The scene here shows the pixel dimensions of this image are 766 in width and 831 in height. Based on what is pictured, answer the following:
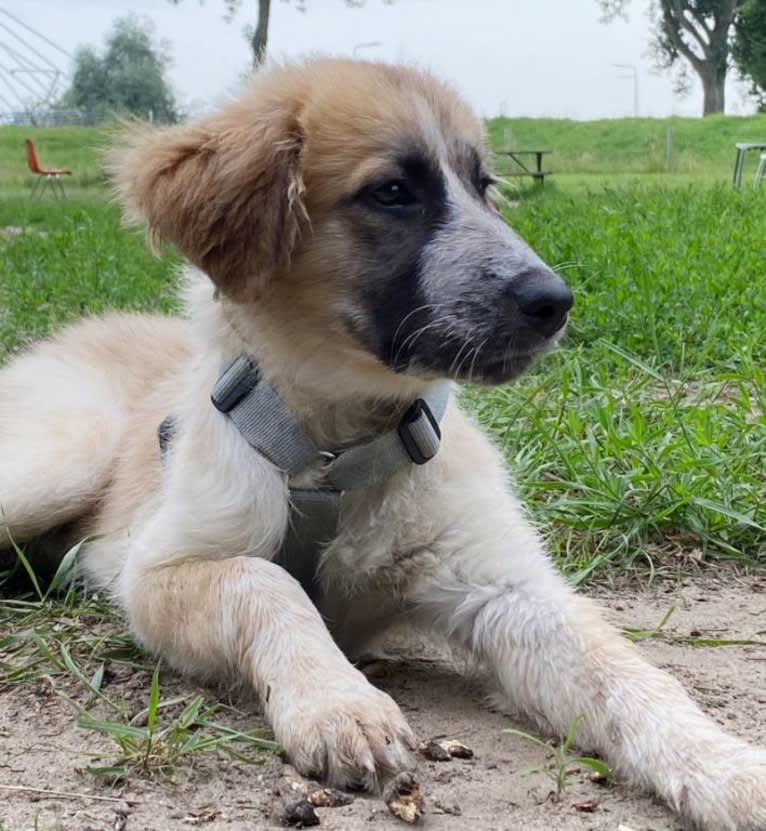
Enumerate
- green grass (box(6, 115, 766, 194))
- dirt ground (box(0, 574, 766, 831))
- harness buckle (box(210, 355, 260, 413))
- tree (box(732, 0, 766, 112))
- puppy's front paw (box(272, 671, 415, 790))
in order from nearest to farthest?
dirt ground (box(0, 574, 766, 831)) → puppy's front paw (box(272, 671, 415, 790)) → harness buckle (box(210, 355, 260, 413)) → green grass (box(6, 115, 766, 194)) → tree (box(732, 0, 766, 112))

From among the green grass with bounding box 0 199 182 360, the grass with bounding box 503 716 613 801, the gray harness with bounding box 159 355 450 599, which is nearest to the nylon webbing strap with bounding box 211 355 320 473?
the gray harness with bounding box 159 355 450 599

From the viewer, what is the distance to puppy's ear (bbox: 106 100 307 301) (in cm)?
307

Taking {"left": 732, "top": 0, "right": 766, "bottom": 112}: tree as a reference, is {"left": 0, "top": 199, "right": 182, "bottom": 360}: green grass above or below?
below

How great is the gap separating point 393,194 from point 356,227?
5.2 inches

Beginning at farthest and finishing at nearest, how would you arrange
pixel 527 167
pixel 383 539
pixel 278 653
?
pixel 527 167
pixel 383 539
pixel 278 653

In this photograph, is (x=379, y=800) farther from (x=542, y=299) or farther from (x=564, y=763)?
(x=542, y=299)

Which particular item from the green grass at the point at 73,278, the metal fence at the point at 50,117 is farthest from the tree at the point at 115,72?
the green grass at the point at 73,278

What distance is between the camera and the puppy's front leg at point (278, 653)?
7.64 ft

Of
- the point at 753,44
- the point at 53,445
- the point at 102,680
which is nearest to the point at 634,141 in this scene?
the point at 753,44

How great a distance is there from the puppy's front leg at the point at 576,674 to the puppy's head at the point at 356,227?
483 millimetres

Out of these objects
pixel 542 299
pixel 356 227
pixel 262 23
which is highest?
pixel 262 23

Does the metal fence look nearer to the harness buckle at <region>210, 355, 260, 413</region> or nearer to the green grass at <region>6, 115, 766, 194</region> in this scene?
the green grass at <region>6, 115, 766, 194</region>

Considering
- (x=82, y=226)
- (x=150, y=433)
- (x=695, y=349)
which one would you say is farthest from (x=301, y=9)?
(x=150, y=433)

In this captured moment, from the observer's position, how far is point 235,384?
3.19m
